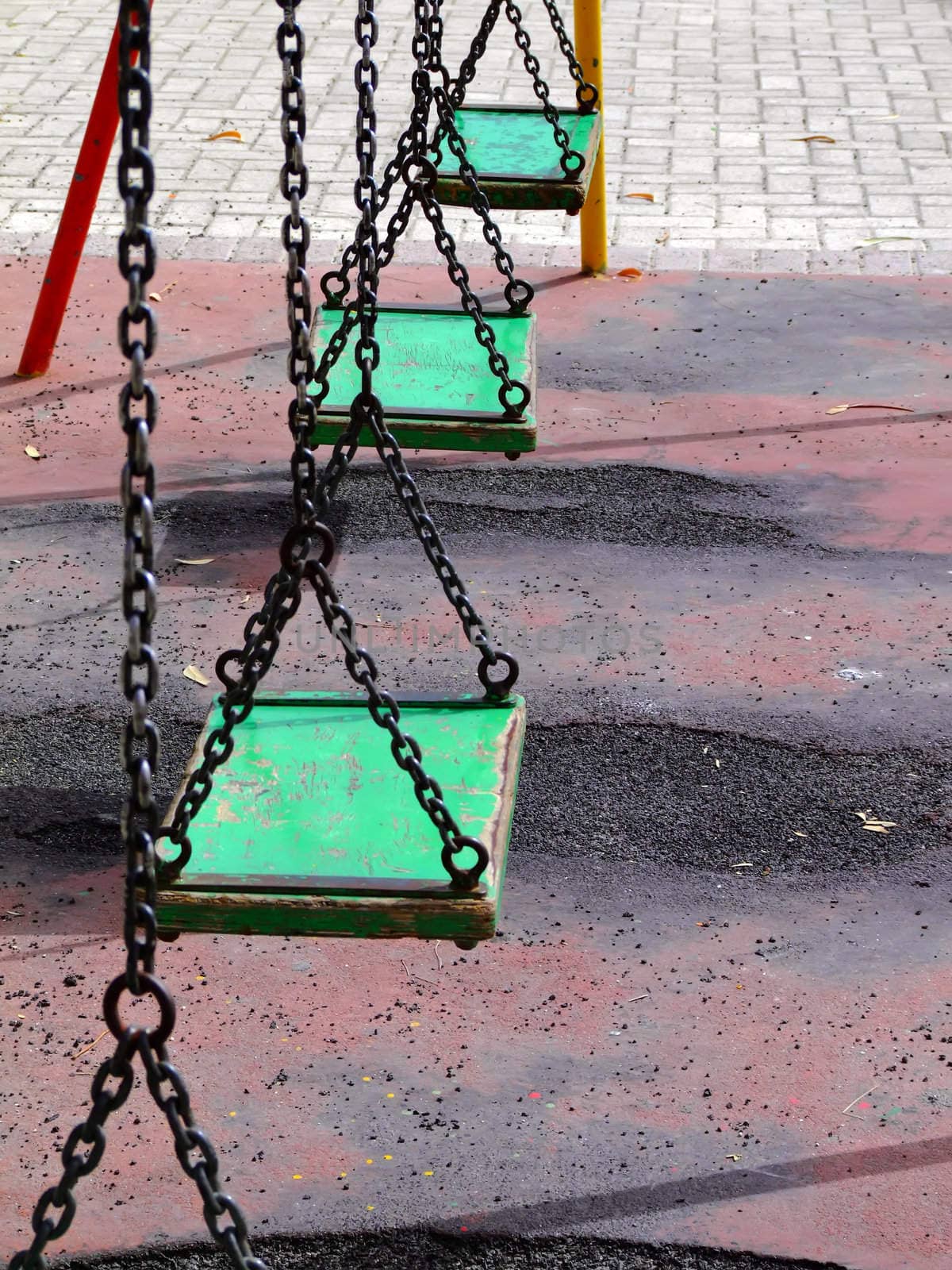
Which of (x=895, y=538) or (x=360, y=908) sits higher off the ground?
(x=360, y=908)

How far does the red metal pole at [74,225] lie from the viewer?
6055mm

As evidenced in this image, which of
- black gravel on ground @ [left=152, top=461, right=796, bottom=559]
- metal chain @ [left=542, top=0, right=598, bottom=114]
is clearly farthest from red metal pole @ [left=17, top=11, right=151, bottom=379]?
metal chain @ [left=542, top=0, right=598, bottom=114]

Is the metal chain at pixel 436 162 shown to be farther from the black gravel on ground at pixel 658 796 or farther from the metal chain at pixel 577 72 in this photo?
the black gravel on ground at pixel 658 796

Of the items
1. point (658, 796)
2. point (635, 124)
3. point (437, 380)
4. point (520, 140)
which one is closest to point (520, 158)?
point (520, 140)

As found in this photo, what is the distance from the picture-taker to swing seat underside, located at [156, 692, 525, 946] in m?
2.45

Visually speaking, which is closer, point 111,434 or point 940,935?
point 940,935

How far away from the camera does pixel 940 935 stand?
3764 millimetres

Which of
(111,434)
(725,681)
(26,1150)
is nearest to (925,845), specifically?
(725,681)

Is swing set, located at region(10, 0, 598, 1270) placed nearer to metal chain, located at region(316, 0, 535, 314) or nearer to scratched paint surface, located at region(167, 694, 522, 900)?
scratched paint surface, located at region(167, 694, 522, 900)

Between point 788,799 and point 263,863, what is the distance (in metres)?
2.03

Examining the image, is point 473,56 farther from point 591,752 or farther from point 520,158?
point 591,752

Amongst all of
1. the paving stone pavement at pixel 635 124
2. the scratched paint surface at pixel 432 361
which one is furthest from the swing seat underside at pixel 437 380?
the paving stone pavement at pixel 635 124

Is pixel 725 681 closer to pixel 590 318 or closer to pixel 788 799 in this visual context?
pixel 788 799

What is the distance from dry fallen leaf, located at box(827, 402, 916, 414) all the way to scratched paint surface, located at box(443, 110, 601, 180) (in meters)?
1.62
